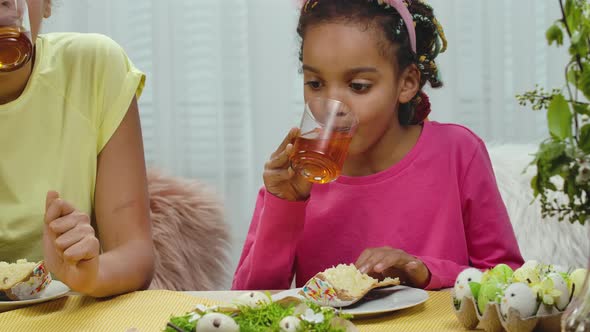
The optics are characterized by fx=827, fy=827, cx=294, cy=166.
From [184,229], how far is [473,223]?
2.47 ft

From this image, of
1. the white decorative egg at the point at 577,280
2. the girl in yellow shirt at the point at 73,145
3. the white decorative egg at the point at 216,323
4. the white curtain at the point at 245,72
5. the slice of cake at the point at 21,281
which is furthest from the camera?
the white curtain at the point at 245,72

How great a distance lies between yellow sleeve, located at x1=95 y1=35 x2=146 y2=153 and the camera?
1335 millimetres

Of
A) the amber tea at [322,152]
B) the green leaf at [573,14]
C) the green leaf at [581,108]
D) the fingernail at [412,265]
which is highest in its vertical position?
the green leaf at [573,14]

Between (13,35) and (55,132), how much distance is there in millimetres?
352

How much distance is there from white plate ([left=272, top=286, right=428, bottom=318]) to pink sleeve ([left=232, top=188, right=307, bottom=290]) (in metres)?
0.27

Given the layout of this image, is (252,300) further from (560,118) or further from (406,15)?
(406,15)

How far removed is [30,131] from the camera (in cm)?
134

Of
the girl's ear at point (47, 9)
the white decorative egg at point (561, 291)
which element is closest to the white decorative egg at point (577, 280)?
the white decorative egg at point (561, 291)

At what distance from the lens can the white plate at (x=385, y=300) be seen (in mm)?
972

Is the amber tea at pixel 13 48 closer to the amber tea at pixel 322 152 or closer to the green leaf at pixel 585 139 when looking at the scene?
the amber tea at pixel 322 152

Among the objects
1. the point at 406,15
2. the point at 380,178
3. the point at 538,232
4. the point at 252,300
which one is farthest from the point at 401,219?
the point at 252,300

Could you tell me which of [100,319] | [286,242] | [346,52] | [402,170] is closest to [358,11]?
[346,52]

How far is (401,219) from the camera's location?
145cm

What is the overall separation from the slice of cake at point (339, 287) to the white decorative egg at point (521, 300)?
232mm
